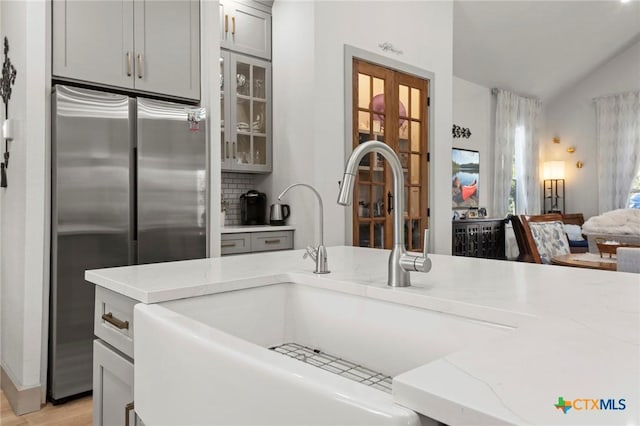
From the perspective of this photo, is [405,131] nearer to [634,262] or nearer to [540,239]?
[540,239]

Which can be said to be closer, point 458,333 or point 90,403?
point 458,333

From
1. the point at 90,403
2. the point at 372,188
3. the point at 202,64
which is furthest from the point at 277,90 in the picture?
the point at 90,403

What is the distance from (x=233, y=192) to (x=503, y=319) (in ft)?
11.0

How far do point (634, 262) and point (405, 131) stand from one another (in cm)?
244

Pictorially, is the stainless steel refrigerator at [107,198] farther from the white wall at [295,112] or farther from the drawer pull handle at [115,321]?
the drawer pull handle at [115,321]

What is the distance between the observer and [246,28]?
382 centimetres

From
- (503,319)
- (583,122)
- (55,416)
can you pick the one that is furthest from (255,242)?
(583,122)

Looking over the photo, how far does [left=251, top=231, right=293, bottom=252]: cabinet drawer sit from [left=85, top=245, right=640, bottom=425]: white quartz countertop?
5.54 ft

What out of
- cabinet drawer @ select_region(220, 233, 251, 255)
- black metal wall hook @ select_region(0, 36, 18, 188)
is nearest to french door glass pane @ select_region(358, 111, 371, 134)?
cabinet drawer @ select_region(220, 233, 251, 255)

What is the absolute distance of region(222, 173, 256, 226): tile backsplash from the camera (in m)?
4.01

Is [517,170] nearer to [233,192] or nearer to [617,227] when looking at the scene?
[617,227]

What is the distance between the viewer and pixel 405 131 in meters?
4.53

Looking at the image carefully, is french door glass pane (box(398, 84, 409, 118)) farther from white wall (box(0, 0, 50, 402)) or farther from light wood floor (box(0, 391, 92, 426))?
light wood floor (box(0, 391, 92, 426))

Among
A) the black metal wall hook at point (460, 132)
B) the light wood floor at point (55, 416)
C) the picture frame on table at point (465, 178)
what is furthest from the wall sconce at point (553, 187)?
the light wood floor at point (55, 416)
